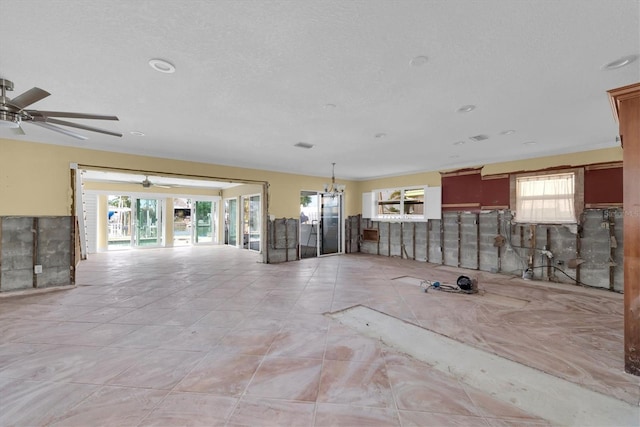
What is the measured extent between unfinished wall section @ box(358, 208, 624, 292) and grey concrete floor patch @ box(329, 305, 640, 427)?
13.9 ft

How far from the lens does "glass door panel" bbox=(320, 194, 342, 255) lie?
9.02 meters

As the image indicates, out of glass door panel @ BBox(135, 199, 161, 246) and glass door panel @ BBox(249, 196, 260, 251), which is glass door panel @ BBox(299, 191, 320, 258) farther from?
glass door panel @ BBox(135, 199, 161, 246)

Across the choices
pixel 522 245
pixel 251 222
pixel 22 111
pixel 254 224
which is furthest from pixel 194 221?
pixel 522 245

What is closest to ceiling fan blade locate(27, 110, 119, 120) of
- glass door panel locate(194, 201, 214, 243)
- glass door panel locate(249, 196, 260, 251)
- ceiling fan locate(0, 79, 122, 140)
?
ceiling fan locate(0, 79, 122, 140)

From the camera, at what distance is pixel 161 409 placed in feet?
5.87

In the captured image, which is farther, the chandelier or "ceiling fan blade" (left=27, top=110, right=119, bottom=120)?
the chandelier

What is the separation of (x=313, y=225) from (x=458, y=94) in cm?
688

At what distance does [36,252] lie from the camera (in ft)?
15.1

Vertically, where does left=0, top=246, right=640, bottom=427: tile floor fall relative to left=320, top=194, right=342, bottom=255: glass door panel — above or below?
below

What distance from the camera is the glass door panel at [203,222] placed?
11.6 metres

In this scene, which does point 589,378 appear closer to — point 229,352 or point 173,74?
point 229,352

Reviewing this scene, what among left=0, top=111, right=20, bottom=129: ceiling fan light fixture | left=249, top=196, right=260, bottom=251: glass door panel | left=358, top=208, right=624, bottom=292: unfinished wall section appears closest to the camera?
left=0, top=111, right=20, bottom=129: ceiling fan light fixture

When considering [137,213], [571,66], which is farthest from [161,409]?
[137,213]

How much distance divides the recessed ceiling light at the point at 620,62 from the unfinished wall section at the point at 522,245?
3921 millimetres
